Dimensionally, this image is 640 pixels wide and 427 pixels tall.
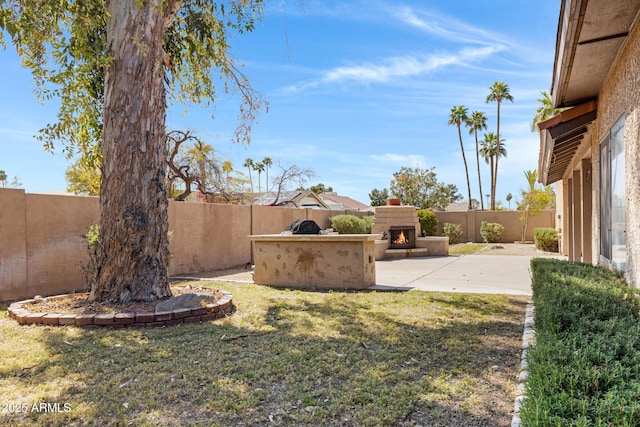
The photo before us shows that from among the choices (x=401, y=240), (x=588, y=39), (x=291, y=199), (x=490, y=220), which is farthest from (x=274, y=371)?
(x=291, y=199)

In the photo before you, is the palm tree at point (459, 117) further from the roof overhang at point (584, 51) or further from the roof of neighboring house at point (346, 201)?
the roof overhang at point (584, 51)

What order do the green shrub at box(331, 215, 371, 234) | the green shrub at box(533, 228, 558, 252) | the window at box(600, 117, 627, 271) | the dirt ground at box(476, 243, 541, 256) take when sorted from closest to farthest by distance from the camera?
1. the window at box(600, 117, 627, 271)
2. the dirt ground at box(476, 243, 541, 256)
3. the green shrub at box(533, 228, 558, 252)
4. the green shrub at box(331, 215, 371, 234)

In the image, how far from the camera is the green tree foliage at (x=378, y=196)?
157 ft

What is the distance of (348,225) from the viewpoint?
1866 cm

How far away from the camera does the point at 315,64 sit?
612 inches

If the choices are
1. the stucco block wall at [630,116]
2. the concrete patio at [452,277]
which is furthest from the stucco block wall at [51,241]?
the stucco block wall at [630,116]

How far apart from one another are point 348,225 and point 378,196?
3210 cm

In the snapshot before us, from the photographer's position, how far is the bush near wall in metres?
1.66

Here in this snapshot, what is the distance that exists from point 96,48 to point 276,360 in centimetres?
513

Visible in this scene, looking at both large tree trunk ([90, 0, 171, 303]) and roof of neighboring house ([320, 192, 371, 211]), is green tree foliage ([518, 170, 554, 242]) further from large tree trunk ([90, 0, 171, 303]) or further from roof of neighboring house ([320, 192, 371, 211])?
roof of neighboring house ([320, 192, 371, 211])

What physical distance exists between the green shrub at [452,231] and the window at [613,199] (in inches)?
683

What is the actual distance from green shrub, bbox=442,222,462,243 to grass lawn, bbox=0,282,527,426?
1763 centimetres

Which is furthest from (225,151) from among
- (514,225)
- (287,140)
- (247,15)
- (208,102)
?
(514,225)

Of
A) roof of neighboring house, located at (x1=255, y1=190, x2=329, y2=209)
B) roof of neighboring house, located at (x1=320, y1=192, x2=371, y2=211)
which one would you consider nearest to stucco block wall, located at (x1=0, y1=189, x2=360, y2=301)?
roof of neighboring house, located at (x1=255, y1=190, x2=329, y2=209)
